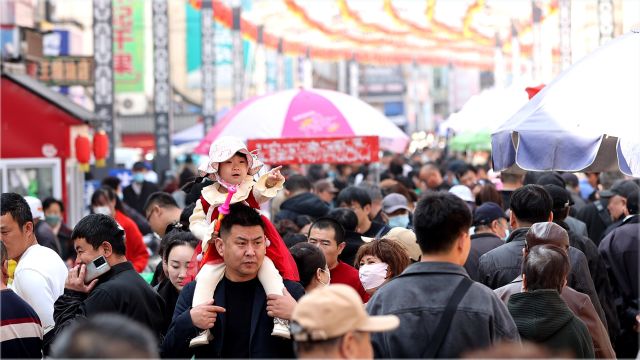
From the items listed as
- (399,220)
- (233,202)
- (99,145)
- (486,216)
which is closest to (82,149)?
(99,145)

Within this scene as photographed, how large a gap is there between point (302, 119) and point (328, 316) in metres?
9.35

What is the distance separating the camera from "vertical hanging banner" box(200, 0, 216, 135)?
25594 millimetres

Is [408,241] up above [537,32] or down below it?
below

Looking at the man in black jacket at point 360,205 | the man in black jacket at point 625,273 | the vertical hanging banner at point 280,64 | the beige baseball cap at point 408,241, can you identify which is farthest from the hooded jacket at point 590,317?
the vertical hanging banner at point 280,64

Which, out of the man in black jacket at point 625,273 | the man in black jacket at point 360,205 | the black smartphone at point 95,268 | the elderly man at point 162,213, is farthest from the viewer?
the man in black jacket at point 360,205

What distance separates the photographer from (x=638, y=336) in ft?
29.1

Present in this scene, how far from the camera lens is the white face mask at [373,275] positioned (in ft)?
21.3

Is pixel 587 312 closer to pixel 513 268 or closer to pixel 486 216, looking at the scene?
pixel 513 268

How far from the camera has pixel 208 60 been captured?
84.9 ft

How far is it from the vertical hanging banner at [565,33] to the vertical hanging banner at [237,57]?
8769mm

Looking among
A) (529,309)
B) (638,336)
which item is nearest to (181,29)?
(638,336)

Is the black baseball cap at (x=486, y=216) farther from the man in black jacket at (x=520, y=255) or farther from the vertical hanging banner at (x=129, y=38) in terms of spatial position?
the vertical hanging banner at (x=129, y=38)

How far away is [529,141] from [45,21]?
27.4m

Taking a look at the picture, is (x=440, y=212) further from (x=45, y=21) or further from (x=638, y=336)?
(x=45, y=21)
